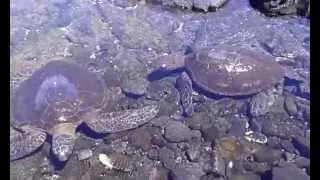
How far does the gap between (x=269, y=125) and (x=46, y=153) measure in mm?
2981

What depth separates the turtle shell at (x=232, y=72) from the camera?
5.03 m

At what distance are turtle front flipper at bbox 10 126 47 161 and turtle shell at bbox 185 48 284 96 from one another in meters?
2.36

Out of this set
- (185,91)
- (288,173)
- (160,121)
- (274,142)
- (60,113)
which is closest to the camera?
(288,173)

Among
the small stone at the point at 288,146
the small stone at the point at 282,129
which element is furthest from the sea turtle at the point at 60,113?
the small stone at the point at 288,146

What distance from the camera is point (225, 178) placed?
13.0 ft

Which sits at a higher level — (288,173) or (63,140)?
(288,173)

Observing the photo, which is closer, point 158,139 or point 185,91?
point 158,139

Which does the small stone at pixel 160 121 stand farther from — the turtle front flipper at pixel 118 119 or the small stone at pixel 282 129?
the small stone at pixel 282 129

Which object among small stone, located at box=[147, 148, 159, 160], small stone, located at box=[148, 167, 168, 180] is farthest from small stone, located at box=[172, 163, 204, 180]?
small stone, located at box=[147, 148, 159, 160]

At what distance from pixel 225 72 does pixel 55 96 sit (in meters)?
2.52

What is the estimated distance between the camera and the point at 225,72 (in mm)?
5195

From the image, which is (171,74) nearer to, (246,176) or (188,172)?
(188,172)

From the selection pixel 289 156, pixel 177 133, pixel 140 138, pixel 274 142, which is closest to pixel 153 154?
pixel 140 138
